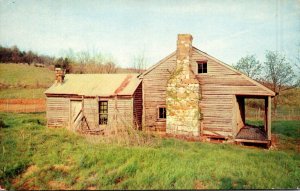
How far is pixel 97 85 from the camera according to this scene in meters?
20.8

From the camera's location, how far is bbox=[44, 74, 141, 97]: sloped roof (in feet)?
64.4

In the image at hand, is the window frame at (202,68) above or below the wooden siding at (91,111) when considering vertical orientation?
above

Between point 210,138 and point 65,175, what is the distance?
34.2 feet

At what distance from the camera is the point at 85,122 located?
19812 millimetres

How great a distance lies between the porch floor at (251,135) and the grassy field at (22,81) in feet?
77.6

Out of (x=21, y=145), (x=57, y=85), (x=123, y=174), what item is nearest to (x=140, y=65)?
(x=57, y=85)

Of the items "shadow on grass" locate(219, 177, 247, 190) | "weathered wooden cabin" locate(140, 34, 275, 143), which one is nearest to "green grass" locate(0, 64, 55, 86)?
"weathered wooden cabin" locate(140, 34, 275, 143)

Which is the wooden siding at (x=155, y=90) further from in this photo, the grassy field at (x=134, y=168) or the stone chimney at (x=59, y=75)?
the stone chimney at (x=59, y=75)

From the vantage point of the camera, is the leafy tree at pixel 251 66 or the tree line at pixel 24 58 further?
the leafy tree at pixel 251 66

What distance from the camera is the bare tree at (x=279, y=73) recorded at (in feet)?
117

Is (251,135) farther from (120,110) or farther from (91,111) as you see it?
(91,111)

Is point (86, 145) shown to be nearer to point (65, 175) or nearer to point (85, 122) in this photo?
point (65, 175)

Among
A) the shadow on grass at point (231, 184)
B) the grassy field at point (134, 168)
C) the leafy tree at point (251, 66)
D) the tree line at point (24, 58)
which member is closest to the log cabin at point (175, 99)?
the grassy field at point (134, 168)

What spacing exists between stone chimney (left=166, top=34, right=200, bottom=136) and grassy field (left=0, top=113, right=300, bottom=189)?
15.8 feet
